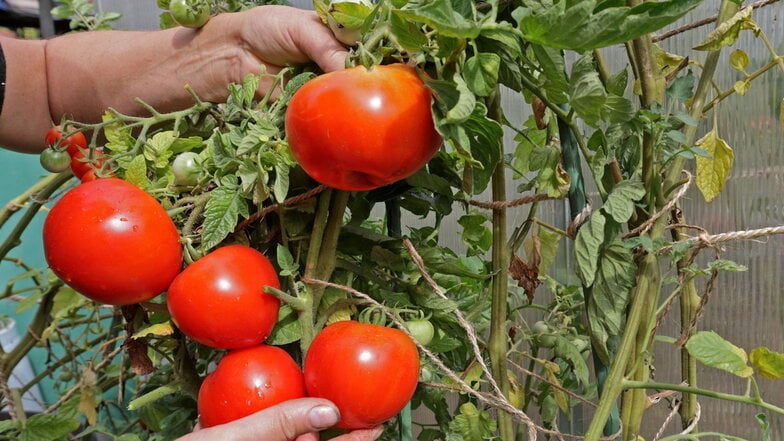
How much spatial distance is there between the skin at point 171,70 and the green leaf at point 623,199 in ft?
0.73

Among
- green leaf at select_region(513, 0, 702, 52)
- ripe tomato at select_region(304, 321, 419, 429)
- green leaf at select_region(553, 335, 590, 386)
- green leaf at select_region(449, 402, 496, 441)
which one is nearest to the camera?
green leaf at select_region(513, 0, 702, 52)

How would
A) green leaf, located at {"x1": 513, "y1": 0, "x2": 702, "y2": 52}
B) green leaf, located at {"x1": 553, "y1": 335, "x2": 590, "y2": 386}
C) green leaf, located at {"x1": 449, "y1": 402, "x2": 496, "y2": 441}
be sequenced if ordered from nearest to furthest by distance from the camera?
green leaf, located at {"x1": 513, "y1": 0, "x2": 702, "y2": 52} < green leaf, located at {"x1": 449, "y1": 402, "x2": 496, "y2": 441} < green leaf, located at {"x1": 553, "y1": 335, "x2": 590, "y2": 386}

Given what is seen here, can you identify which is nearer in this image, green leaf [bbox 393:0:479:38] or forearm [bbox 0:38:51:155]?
green leaf [bbox 393:0:479:38]

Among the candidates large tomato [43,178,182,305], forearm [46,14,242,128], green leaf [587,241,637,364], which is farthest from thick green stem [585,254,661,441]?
forearm [46,14,242,128]

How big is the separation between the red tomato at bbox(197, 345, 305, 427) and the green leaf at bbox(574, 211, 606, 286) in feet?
0.73

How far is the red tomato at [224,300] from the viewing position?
43cm

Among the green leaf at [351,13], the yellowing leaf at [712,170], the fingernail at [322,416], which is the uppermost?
the green leaf at [351,13]

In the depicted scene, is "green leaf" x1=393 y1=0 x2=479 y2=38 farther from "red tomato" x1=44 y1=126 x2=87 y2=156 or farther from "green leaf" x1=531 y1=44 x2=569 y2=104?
"red tomato" x1=44 y1=126 x2=87 y2=156

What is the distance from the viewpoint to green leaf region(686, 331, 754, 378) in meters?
0.48

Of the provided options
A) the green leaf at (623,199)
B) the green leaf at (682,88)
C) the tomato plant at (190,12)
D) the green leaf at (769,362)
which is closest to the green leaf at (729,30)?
the green leaf at (682,88)

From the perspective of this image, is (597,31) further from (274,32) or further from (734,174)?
(734,174)

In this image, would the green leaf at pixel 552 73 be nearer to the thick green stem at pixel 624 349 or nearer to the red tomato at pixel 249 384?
the thick green stem at pixel 624 349

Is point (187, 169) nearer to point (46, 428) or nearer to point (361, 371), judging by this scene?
point (361, 371)

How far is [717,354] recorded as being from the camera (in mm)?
482
